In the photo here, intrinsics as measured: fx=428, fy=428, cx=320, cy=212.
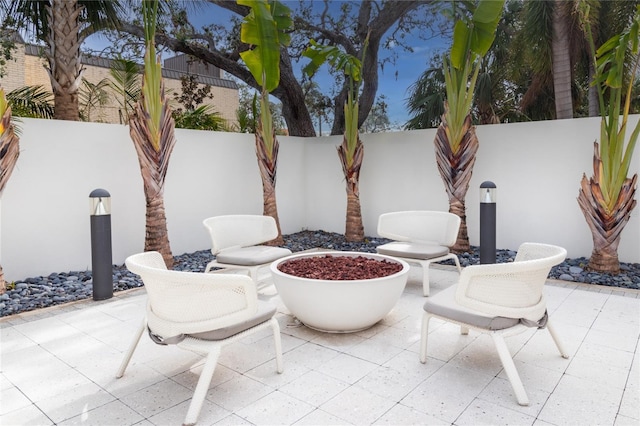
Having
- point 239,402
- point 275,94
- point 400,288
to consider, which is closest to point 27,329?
point 239,402

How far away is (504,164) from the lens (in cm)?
710

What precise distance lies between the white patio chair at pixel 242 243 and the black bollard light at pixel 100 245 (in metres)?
1.10

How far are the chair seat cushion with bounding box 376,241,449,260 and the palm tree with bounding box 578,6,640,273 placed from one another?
2.06 meters

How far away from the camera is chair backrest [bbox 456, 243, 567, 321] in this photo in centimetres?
272

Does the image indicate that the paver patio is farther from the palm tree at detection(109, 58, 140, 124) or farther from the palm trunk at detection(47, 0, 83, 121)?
the palm tree at detection(109, 58, 140, 124)

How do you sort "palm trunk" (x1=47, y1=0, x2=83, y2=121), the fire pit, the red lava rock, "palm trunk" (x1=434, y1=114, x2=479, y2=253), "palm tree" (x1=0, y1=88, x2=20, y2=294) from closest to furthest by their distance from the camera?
the fire pit
the red lava rock
"palm tree" (x1=0, y1=88, x2=20, y2=294)
"palm trunk" (x1=47, y1=0, x2=83, y2=121)
"palm trunk" (x1=434, y1=114, x2=479, y2=253)

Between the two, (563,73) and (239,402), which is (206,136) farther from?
(563,73)

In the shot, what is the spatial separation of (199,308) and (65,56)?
5374 mm

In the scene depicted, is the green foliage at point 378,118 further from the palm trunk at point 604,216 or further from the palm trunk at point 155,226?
the palm trunk at point 155,226

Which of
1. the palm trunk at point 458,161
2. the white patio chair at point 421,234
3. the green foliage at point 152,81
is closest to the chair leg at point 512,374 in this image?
the white patio chair at point 421,234

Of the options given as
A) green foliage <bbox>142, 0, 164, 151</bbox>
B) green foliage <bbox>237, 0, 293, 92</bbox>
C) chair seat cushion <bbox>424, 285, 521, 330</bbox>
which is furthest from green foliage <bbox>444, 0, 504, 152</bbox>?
green foliage <bbox>142, 0, 164, 151</bbox>

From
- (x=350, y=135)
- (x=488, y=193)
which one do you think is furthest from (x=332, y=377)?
(x=350, y=135)

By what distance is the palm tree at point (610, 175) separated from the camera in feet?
17.0

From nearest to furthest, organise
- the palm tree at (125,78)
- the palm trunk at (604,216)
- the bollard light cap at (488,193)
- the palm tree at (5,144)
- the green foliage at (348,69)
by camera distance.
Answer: the palm tree at (5,144)
the palm trunk at (604,216)
the bollard light cap at (488,193)
the palm tree at (125,78)
the green foliage at (348,69)
